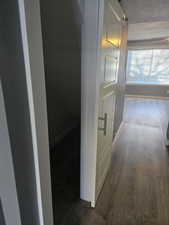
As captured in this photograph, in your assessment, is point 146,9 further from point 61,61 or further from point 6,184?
point 6,184

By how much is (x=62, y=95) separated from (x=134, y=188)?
1.90 meters

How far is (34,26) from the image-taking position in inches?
21.1

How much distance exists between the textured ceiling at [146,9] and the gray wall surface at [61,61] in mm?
781

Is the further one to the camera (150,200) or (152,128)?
(152,128)

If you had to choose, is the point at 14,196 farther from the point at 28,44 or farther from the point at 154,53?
the point at 154,53

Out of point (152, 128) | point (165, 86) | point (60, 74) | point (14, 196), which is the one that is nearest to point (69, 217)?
point (14, 196)

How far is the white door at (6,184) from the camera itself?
529mm

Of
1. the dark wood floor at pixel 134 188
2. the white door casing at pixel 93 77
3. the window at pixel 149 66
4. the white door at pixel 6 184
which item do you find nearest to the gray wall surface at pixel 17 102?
the white door at pixel 6 184

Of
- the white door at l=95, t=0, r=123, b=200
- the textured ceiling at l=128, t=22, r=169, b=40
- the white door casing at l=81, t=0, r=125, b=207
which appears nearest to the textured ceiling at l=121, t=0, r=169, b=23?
the white door at l=95, t=0, r=123, b=200

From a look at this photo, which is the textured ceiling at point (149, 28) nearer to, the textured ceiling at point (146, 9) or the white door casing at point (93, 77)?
the textured ceiling at point (146, 9)

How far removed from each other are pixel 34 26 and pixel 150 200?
6.38ft

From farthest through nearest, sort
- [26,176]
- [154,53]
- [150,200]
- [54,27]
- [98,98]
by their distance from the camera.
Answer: [154,53] → [54,27] → [150,200] → [98,98] → [26,176]

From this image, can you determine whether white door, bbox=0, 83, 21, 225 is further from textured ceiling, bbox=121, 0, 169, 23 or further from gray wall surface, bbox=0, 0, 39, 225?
textured ceiling, bbox=121, 0, 169, 23

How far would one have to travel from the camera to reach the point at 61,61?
8.27 feet
